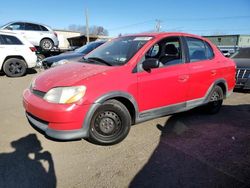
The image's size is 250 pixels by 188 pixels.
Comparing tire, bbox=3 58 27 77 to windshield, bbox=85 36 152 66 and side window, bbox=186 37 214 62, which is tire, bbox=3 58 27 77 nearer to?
windshield, bbox=85 36 152 66

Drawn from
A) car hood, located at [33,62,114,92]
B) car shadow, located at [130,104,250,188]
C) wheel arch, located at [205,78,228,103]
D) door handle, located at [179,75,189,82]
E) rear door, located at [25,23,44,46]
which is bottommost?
car shadow, located at [130,104,250,188]

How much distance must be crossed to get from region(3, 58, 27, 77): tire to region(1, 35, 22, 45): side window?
2.12ft

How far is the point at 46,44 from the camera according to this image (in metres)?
13.1

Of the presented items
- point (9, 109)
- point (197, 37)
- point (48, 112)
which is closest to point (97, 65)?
point (48, 112)

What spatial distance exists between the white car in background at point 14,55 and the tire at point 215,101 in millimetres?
7491

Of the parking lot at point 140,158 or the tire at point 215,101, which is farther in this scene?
the tire at point 215,101

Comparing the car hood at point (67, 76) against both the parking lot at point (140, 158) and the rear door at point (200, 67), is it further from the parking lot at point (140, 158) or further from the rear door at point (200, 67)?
the rear door at point (200, 67)

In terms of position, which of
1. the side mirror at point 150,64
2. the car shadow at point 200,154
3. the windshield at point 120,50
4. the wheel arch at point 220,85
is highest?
the windshield at point 120,50

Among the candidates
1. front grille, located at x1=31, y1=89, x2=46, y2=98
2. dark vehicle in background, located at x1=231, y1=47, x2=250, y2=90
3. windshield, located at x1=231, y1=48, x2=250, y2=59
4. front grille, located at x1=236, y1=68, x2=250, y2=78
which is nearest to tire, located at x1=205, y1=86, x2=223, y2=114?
dark vehicle in background, located at x1=231, y1=47, x2=250, y2=90

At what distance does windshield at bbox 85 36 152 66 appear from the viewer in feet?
12.2

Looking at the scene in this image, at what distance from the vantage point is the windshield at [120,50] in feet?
12.2

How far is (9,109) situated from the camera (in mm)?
5023

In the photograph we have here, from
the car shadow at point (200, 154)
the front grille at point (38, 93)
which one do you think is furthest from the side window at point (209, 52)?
the front grille at point (38, 93)

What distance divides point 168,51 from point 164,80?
0.79 meters
